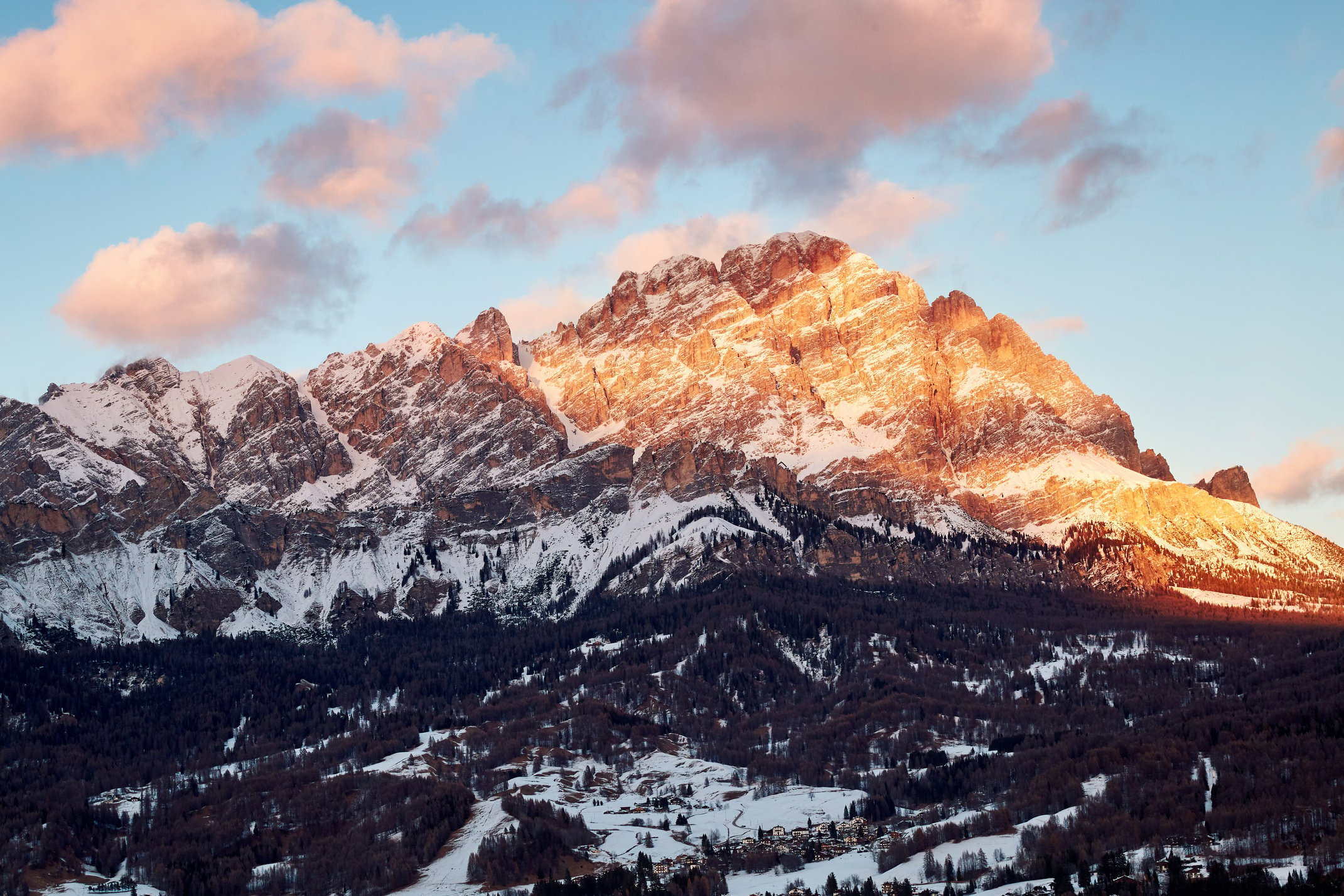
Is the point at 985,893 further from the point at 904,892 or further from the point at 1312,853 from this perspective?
the point at 1312,853

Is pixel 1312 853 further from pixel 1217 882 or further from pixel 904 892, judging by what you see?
pixel 904 892

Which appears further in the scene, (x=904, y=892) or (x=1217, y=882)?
(x=904, y=892)

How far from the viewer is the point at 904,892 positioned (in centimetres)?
19912

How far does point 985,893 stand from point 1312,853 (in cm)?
3737

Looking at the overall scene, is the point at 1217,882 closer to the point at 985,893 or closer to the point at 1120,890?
the point at 1120,890

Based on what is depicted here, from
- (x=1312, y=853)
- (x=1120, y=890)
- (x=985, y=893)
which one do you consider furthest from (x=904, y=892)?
(x=1312, y=853)

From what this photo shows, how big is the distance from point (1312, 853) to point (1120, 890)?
23.9m

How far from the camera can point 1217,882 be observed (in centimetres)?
18562

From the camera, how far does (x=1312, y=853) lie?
192000 mm

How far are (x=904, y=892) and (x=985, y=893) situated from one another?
31.1 feet

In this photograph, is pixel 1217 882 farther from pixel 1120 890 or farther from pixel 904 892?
pixel 904 892

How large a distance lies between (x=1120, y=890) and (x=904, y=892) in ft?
84.0

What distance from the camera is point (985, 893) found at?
19712 cm

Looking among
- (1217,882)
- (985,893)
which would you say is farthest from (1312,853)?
(985,893)
